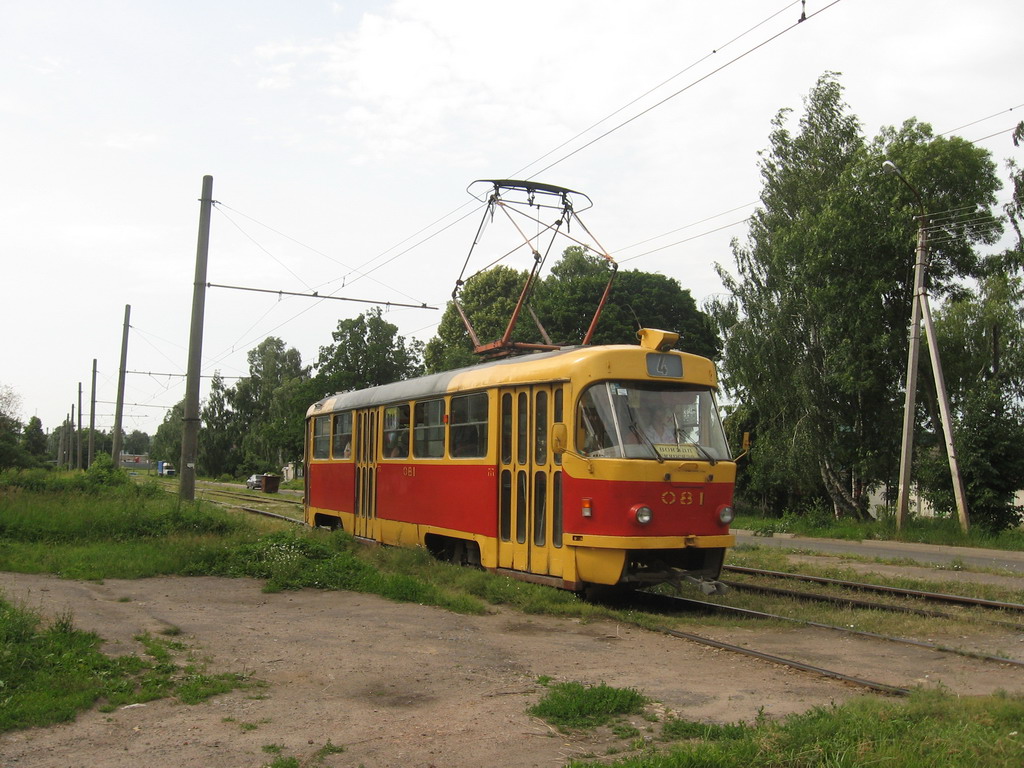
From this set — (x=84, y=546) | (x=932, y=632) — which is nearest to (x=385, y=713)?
(x=932, y=632)

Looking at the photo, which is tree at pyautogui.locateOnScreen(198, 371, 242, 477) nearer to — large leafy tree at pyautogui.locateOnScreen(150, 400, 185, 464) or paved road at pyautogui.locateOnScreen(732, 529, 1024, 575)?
large leafy tree at pyautogui.locateOnScreen(150, 400, 185, 464)

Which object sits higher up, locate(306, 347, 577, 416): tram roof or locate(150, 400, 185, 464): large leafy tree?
locate(150, 400, 185, 464): large leafy tree

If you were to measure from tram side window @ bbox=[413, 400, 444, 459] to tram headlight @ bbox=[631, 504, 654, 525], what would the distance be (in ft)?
13.7

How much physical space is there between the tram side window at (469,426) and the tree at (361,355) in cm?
4275

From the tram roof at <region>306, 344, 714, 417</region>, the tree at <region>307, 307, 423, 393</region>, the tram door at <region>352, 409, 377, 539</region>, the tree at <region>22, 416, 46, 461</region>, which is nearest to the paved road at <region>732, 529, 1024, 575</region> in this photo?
the tram roof at <region>306, 344, 714, 417</region>

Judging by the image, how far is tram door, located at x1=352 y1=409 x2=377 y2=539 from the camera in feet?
53.1

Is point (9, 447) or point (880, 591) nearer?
point (880, 591)

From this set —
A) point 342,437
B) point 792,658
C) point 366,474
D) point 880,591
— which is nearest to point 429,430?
point 366,474

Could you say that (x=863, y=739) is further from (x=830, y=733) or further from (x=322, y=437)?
(x=322, y=437)

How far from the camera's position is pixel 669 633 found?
9125mm

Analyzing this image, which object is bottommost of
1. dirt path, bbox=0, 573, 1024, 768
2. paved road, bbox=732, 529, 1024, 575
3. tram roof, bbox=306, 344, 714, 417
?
dirt path, bbox=0, 573, 1024, 768

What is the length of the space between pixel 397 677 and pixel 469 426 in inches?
227

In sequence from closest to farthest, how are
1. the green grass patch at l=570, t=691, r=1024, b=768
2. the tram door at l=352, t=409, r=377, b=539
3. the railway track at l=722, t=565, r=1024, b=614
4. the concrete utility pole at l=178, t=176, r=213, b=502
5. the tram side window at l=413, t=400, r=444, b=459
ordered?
the green grass patch at l=570, t=691, r=1024, b=768 < the railway track at l=722, t=565, r=1024, b=614 < the tram side window at l=413, t=400, r=444, b=459 < the tram door at l=352, t=409, r=377, b=539 < the concrete utility pole at l=178, t=176, r=213, b=502

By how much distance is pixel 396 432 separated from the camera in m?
15.3
